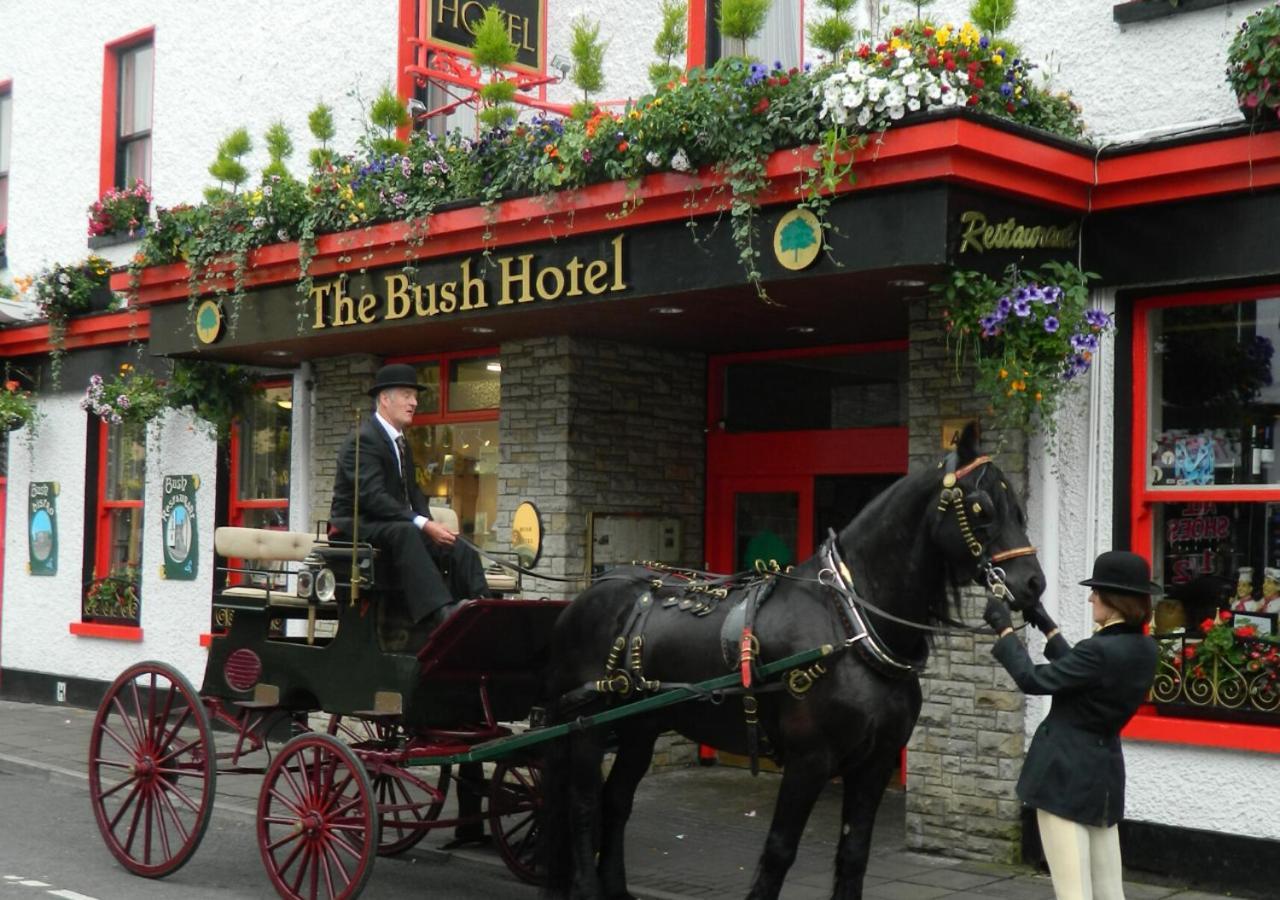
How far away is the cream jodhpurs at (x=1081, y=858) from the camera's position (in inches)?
220

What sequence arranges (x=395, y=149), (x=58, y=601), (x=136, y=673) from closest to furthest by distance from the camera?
1. (x=136, y=673)
2. (x=395, y=149)
3. (x=58, y=601)

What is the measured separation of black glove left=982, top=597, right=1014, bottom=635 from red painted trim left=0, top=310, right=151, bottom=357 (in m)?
9.76

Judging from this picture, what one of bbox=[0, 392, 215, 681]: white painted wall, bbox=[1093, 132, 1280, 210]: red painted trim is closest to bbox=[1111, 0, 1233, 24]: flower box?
bbox=[1093, 132, 1280, 210]: red painted trim

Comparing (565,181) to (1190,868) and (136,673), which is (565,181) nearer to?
(136,673)

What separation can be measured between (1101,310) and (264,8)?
910 centimetres

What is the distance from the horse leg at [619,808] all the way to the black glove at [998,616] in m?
2.17

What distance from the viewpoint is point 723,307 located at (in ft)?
31.0

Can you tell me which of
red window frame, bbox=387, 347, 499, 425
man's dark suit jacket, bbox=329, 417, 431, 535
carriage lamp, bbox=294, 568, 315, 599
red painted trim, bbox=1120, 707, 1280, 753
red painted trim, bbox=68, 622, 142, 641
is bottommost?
red painted trim, bbox=68, 622, 142, 641

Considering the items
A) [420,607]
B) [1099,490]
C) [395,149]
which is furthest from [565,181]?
[1099,490]

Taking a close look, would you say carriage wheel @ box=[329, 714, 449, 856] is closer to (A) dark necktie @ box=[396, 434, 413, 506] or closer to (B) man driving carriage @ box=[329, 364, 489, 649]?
(B) man driving carriage @ box=[329, 364, 489, 649]

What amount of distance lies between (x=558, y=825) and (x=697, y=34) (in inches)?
229

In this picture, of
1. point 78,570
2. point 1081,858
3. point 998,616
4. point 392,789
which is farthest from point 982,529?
point 78,570

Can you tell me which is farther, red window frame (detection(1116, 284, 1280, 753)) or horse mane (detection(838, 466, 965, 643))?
red window frame (detection(1116, 284, 1280, 753))

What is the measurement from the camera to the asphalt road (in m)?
7.73
